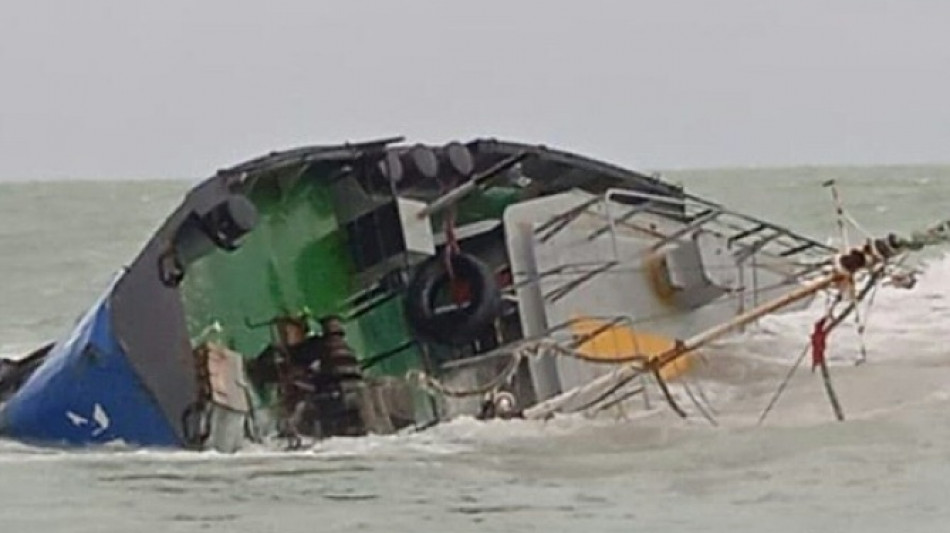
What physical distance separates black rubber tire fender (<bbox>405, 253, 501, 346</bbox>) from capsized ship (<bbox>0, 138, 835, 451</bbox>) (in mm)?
12

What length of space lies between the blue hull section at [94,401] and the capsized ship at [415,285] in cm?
2

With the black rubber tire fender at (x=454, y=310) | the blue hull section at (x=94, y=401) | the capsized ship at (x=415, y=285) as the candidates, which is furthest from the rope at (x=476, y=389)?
the blue hull section at (x=94, y=401)

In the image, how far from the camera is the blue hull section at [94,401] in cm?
1402

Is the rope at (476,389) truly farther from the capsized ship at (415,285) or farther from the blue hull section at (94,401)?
the blue hull section at (94,401)

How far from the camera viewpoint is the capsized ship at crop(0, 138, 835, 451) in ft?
48.2

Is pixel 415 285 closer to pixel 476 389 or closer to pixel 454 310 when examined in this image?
pixel 454 310

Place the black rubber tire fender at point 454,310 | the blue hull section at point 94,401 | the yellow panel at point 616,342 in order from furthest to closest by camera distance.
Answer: the yellow panel at point 616,342 < the black rubber tire fender at point 454,310 < the blue hull section at point 94,401

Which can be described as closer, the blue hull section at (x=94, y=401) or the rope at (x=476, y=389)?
the blue hull section at (x=94, y=401)

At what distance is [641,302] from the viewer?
16844 millimetres

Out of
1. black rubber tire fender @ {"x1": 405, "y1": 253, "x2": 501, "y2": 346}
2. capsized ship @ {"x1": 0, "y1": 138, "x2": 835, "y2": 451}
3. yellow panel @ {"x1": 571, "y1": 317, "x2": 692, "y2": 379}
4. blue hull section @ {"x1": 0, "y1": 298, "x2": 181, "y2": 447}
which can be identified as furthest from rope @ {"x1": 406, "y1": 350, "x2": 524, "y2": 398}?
blue hull section @ {"x1": 0, "y1": 298, "x2": 181, "y2": 447}

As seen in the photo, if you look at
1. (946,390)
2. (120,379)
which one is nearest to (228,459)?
(120,379)

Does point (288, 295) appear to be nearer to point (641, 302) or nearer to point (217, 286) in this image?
point (217, 286)

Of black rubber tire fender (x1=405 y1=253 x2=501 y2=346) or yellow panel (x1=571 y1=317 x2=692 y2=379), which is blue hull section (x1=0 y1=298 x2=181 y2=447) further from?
yellow panel (x1=571 y1=317 x2=692 y2=379)

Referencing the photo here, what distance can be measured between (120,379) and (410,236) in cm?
277
